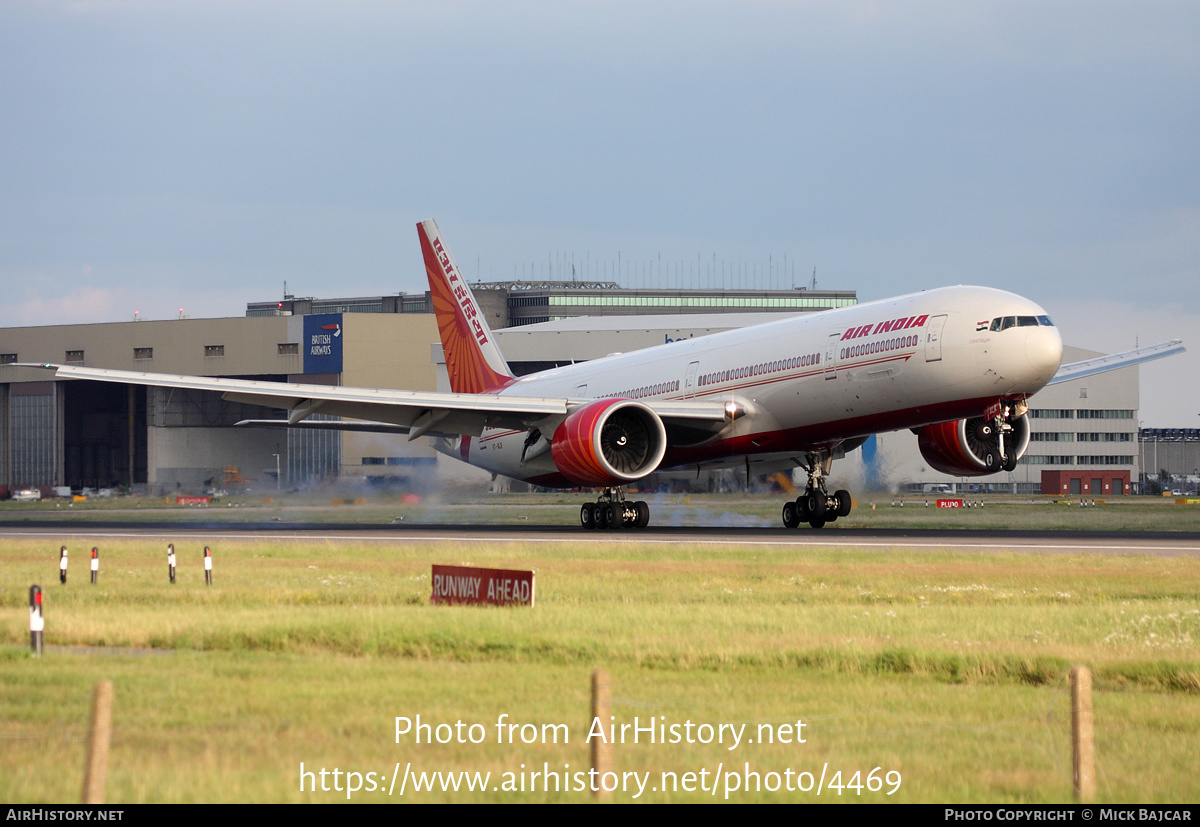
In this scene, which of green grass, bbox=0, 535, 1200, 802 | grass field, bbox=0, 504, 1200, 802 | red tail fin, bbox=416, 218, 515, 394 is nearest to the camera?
grass field, bbox=0, 504, 1200, 802

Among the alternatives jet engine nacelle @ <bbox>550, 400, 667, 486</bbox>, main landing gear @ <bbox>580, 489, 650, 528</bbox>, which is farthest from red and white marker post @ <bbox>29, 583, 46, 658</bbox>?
main landing gear @ <bbox>580, 489, 650, 528</bbox>

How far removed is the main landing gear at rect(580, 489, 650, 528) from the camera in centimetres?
3891

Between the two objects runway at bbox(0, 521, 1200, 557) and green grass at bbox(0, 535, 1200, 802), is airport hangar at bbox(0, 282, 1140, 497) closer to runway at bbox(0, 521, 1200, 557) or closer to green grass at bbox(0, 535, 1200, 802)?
runway at bbox(0, 521, 1200, 557)

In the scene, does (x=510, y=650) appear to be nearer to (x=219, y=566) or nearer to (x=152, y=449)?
(x=219, y=566)

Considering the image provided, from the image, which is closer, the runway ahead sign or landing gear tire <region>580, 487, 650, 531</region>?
the runway ahead sign

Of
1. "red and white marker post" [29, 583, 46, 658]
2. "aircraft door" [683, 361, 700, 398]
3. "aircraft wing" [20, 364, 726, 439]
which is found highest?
"aircraft door" [683, 361, 700, 398]

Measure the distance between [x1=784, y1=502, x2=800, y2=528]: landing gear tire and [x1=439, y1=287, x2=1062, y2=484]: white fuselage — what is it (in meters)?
1.74

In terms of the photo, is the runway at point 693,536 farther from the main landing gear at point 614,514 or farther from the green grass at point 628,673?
the green grass at point 628,673

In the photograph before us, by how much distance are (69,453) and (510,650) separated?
369 ft

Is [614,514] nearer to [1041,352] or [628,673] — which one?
[1041,352]

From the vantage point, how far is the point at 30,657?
13.9 metres

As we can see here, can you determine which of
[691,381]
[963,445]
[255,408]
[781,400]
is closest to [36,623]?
[781,400]

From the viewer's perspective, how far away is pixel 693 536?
34.2 m

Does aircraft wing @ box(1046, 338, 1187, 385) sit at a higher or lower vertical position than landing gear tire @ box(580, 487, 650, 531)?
higher
